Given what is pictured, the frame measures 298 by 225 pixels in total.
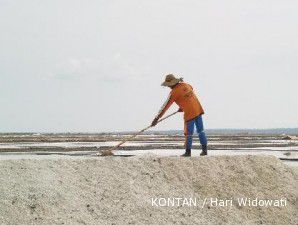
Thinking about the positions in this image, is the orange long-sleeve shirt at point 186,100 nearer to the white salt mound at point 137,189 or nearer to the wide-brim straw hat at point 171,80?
the wide-brim straw hat at point 171,80

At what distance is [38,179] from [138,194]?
1749 mm

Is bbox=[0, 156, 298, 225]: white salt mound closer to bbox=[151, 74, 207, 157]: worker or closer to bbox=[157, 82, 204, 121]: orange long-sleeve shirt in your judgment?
bbox=[151, 74, 207, 157]: worker

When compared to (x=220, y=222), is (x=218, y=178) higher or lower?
higher

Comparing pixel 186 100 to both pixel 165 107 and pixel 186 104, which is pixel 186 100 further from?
pixel 165 107

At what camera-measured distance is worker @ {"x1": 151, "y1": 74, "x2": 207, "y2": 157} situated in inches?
428

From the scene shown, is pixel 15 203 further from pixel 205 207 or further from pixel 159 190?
pixel 205 207

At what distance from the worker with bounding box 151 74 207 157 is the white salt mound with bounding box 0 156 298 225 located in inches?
40.5

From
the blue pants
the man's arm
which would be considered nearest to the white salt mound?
the blue pants

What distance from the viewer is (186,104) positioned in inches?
429

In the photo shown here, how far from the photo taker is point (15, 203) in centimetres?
746

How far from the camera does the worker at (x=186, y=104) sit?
10883mm

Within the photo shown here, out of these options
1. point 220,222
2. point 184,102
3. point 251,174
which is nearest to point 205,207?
point 220,222

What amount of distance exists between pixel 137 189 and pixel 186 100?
2970 millimetres

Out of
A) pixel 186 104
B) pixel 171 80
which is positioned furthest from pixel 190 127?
pixel 171 80
